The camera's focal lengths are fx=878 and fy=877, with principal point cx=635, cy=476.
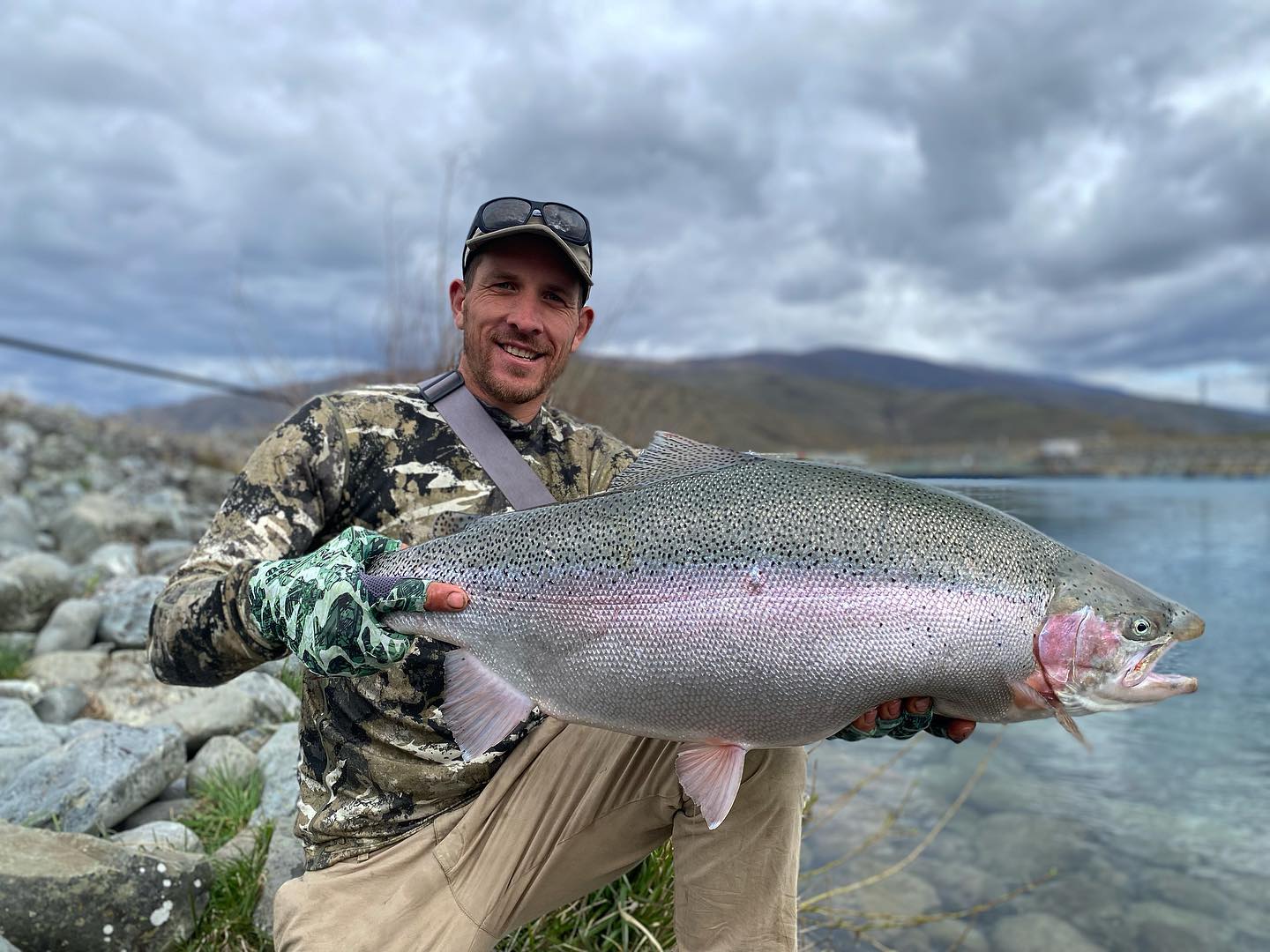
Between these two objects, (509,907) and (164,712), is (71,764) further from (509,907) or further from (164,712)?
(509,907)

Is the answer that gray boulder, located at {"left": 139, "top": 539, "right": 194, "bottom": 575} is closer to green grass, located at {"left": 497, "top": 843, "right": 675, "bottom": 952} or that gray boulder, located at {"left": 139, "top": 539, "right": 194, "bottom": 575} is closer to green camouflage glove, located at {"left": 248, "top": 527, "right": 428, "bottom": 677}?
green grass, located at {"left": 497, "top": 843, "right": 675, "bottom": 952}

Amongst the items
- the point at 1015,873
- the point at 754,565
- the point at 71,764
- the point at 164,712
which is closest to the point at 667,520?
the point at 754,565

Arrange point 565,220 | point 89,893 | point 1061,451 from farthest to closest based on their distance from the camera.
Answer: point 1061,451, point 565,220, point 89,893

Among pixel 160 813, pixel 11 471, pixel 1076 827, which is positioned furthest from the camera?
pixel 11 471

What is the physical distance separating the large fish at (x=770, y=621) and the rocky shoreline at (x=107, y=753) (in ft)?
4.84

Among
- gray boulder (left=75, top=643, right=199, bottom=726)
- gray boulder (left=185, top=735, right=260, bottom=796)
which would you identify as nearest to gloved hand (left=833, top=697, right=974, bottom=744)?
gray boulder (left=185, top=735, right=260, bottom=796)

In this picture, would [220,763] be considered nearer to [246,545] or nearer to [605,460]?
[246,545]

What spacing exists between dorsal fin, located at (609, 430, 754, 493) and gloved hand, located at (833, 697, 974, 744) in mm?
907

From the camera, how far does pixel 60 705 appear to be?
5598 mm

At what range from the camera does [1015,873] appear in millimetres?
6797

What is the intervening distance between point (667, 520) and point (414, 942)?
1.63m

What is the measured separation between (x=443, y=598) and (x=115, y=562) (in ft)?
27.5

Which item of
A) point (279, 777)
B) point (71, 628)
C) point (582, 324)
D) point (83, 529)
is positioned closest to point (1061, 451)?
point (83, 529)

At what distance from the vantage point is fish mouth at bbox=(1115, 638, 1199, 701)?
101 inches
